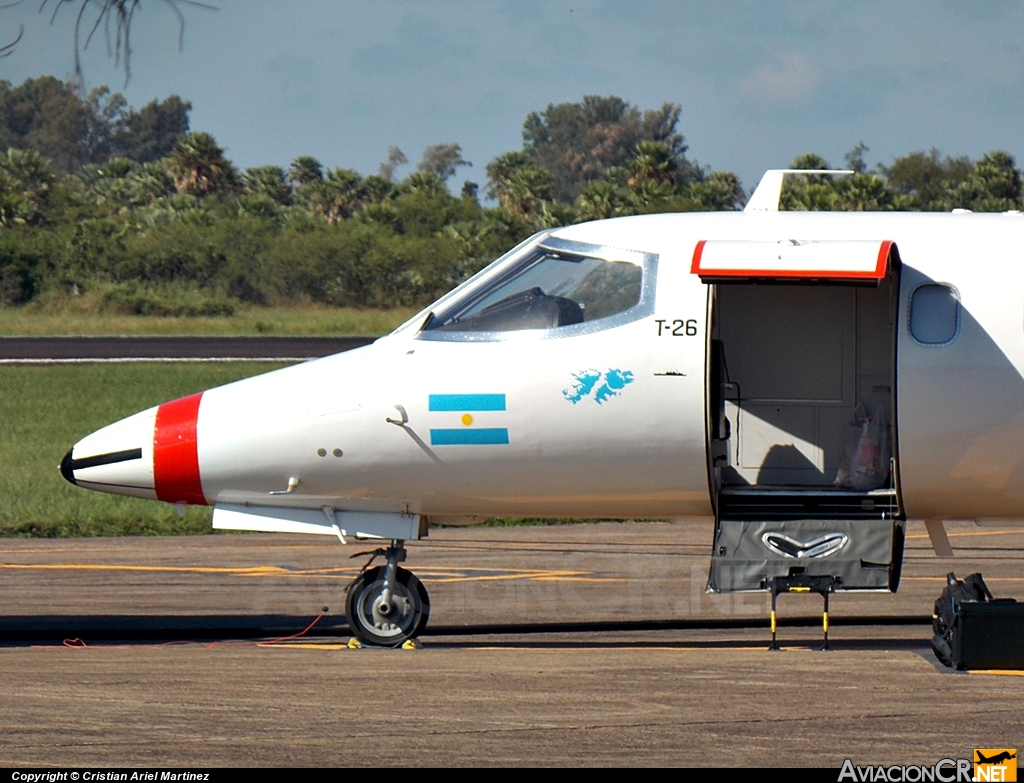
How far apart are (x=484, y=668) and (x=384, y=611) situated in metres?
1.48

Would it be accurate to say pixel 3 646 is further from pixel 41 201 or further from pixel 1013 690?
pixel 41 201

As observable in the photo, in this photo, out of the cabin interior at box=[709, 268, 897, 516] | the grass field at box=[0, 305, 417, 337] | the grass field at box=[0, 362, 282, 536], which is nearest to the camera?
the cabin interior at box=[709, 268, 897, 516]

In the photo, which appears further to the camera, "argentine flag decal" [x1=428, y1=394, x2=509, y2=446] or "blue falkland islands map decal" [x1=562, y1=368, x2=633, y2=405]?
"argentine flag decal" [x1=428, y1=394, x2=509, y2=446]

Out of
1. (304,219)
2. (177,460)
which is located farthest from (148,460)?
(304,219)

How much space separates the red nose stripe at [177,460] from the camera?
9477mm

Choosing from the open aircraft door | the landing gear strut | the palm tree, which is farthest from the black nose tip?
the palm tree

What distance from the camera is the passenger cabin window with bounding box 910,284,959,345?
9.16 m

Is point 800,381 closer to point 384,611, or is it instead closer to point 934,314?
point 934,314

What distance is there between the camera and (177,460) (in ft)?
31.1

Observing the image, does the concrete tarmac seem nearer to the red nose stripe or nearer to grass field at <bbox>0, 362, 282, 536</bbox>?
the red nose stripe

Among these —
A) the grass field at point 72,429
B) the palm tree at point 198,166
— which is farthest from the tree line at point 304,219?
the grass field at point 72,429

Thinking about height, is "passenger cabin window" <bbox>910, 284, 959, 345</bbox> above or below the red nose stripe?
above

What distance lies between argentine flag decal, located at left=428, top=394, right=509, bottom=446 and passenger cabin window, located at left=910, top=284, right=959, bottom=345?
279 cm

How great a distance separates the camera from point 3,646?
10469 millimetres
